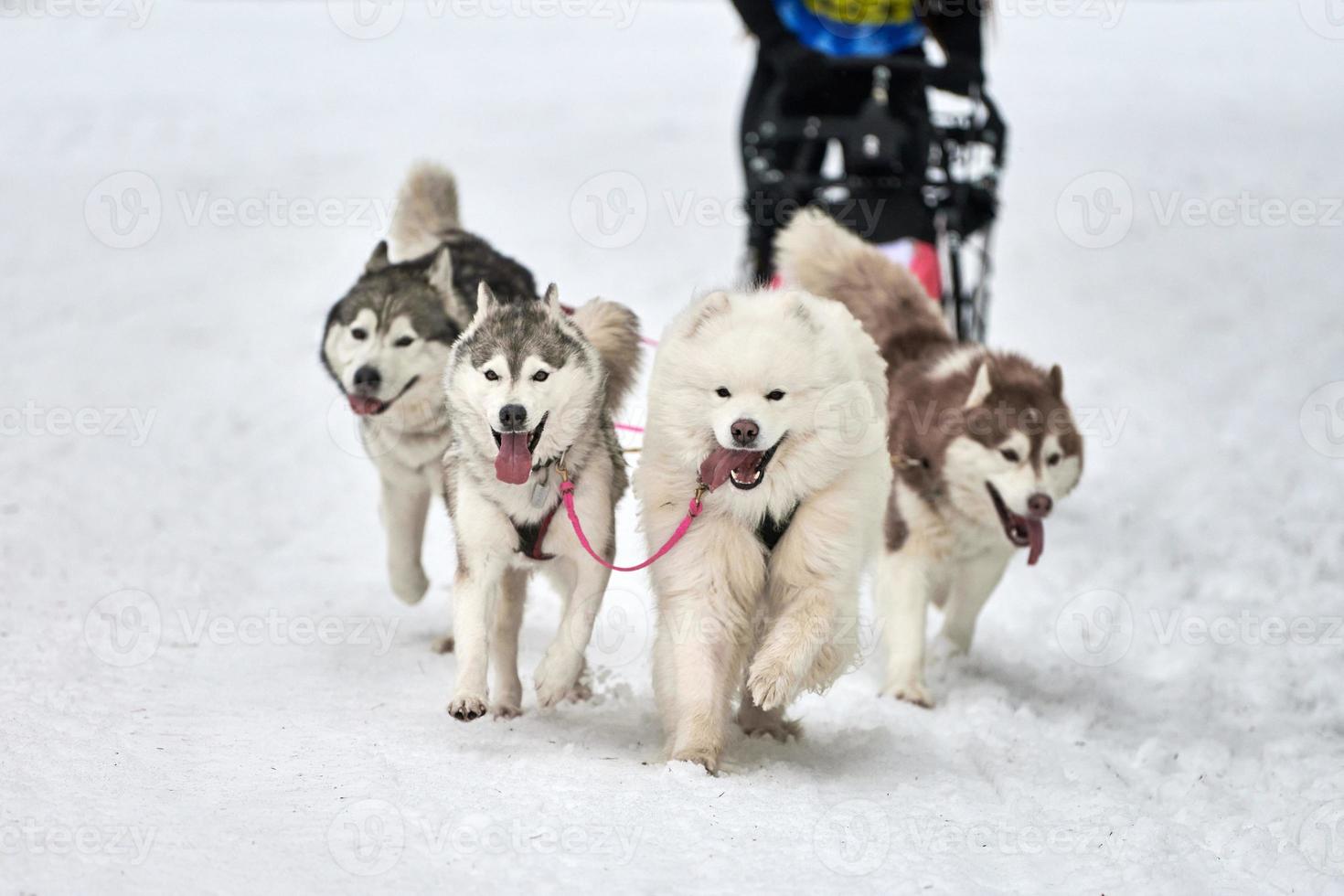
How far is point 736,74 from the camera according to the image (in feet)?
49.8

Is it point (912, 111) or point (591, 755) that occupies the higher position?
point (912, 111)

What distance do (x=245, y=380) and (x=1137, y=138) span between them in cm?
884

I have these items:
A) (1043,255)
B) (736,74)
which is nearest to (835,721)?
(1043,255)

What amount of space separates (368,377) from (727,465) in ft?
5.10

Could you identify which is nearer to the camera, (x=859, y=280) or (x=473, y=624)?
(x=473, y=624)

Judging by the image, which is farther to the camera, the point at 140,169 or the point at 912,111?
the point at 140,169

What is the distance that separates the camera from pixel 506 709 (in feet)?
13.3

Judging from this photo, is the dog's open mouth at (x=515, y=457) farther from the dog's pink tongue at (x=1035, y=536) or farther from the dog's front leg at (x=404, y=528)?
the dog's pink tongue at (x=1035, y=536)

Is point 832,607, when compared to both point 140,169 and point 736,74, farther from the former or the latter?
point 736,74
